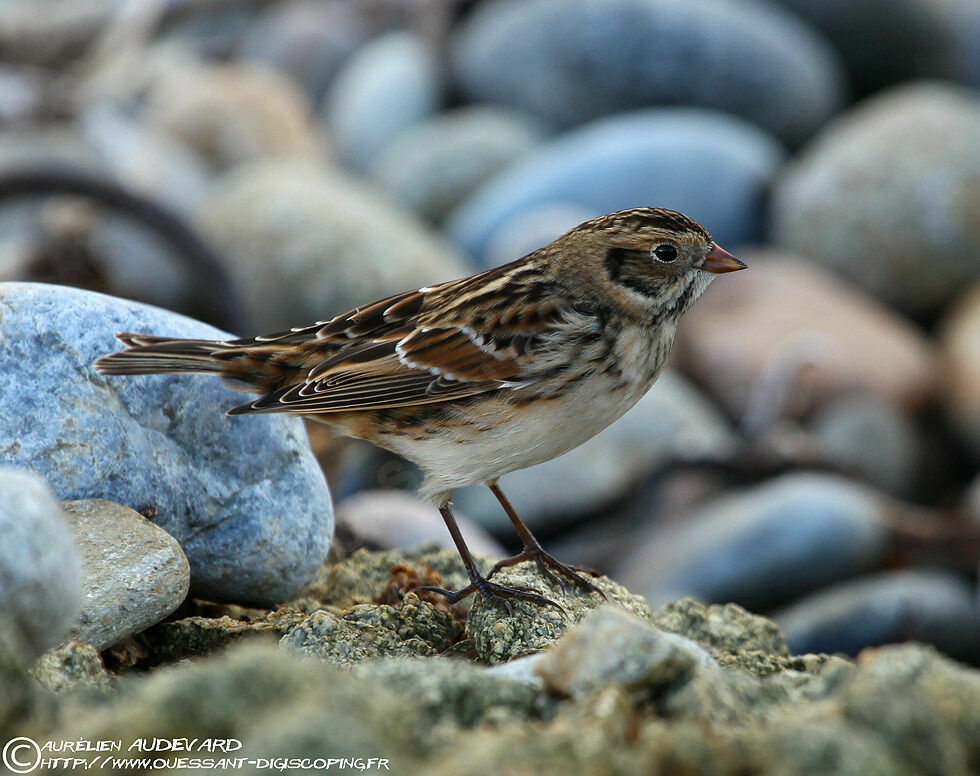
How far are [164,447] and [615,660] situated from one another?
1887mm

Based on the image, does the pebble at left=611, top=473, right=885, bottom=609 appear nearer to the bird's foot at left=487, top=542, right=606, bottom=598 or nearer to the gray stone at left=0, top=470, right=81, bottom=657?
the bird's foot at left=487, top=542, right=606, bottom=598

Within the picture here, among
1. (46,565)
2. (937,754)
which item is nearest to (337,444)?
(46,565)

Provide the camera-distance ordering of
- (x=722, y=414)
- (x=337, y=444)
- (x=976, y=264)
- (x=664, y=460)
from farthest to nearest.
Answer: (x=976, y=264) → (x=722, y=414) → (x=664, y=460) → (x=337, y=444)

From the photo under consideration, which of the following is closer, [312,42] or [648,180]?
[648,180]

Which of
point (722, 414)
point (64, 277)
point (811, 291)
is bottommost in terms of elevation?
point (722, 414)

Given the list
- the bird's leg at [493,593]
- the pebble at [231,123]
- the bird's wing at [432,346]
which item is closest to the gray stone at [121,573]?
the bird's wing at [432,346]

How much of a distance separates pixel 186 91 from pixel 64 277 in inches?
320

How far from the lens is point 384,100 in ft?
47.1

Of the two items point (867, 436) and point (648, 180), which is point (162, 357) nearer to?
point (867, 436)

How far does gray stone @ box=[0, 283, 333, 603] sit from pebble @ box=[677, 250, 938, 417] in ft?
18.5

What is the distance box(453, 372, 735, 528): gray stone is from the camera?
809 centimetres

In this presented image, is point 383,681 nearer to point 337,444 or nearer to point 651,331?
point 651,331

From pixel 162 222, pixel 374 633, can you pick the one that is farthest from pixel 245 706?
pixel 162 222

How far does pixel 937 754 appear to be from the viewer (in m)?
2.29
